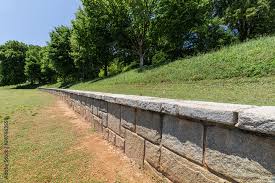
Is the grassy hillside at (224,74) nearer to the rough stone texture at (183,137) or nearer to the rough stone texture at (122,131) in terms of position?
the rough stone texture at (122,131)

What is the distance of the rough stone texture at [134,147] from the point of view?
13.3ft

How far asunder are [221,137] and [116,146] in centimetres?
308

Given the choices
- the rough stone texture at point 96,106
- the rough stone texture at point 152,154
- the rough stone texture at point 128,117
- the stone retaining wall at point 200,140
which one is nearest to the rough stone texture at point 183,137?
the stone retaining wall at point 200,140

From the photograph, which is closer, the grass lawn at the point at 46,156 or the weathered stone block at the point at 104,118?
the grass lawn at the point at 46,156

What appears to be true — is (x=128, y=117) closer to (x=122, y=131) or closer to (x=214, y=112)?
(x=122, y=131)

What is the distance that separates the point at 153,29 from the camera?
24.9 meters

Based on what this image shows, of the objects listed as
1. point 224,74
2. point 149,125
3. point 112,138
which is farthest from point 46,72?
point 149,125

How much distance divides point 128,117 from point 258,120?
109 inches

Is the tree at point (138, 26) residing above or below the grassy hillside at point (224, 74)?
above

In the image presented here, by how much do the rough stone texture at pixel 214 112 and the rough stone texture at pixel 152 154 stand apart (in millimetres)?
919

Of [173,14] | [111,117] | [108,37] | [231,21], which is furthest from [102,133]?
[231,21]

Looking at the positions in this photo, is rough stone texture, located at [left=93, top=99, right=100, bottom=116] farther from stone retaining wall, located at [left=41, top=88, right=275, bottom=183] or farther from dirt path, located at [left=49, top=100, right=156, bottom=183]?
stone retaining wall, located at [left=41, top=88, right=275, bottom=183]

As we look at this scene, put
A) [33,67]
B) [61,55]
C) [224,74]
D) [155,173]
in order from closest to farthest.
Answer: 1. [155,173]
2. [224,74]
3. [61,55]
4. [33,67]

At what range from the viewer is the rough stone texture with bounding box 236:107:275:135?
1.86 m
